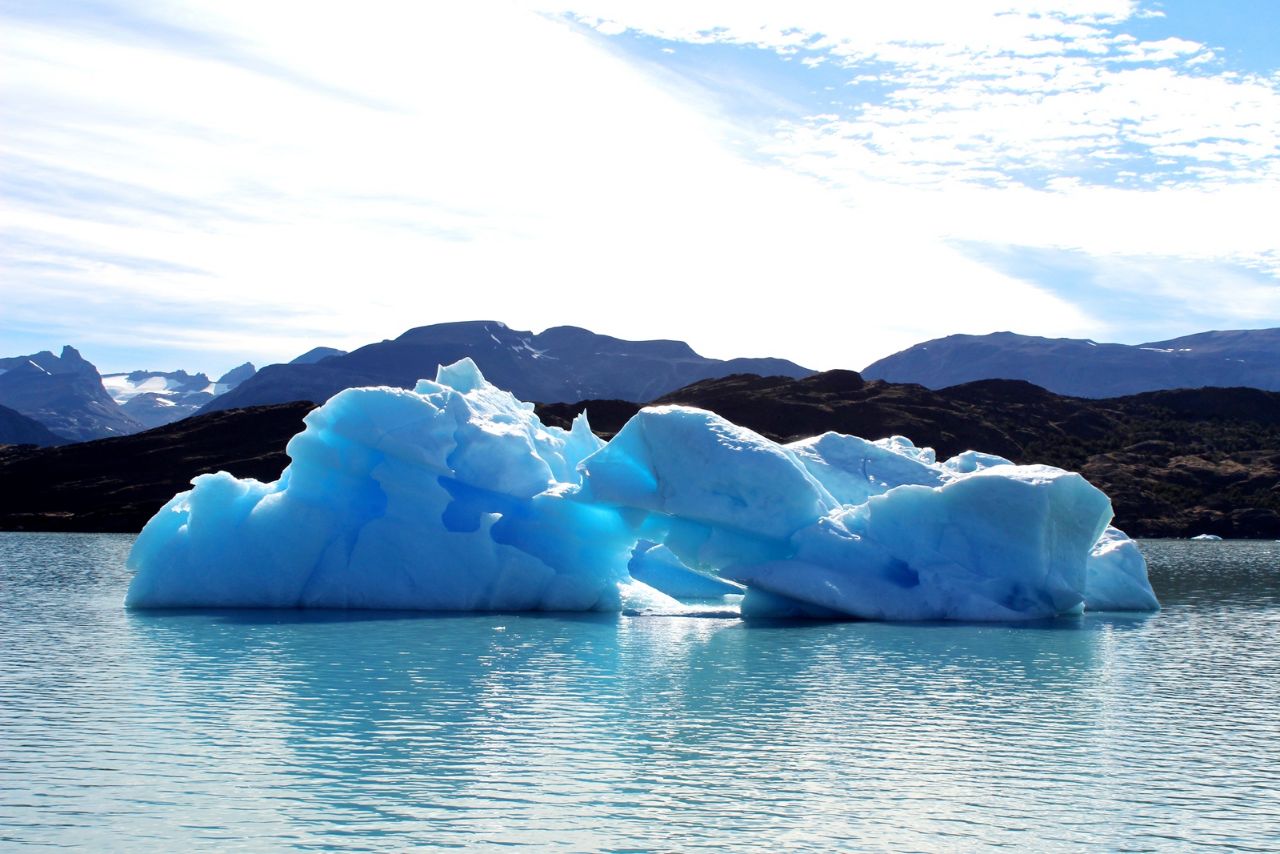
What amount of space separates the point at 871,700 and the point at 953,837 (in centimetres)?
535

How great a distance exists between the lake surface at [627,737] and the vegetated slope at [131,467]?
56.8 m

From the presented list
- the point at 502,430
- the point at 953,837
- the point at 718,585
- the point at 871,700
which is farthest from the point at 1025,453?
the point at 953,837

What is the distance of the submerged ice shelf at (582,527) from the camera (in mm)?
22078

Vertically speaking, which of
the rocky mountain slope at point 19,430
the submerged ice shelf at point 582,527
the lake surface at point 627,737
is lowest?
the lake surface at point 627,737

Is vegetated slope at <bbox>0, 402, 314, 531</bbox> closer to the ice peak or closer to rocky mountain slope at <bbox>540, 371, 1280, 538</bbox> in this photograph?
rocky mountain slope at <bbox>540, 371, 1280, 538</bbox>

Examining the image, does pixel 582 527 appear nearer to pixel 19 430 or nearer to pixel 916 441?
pixel 916 441

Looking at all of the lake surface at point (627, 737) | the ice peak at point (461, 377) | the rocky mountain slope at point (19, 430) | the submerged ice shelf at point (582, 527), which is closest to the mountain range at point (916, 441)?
the ice peak at point (461, 377)

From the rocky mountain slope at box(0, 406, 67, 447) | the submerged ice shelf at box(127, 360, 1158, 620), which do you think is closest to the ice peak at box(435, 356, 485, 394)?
the submerged ice shelf at box(127, 360, 1158, 620)

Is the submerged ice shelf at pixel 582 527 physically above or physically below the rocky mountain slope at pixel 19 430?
below

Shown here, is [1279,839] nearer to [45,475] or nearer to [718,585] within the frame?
[718,585]

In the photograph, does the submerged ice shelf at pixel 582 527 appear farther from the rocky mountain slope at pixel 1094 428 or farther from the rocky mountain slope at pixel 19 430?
the rocky mountain slope at pixel 19 430

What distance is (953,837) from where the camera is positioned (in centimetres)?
874

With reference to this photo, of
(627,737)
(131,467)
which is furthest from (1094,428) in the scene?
(627,737)

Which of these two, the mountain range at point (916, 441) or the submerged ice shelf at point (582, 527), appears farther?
the mountain range at point (916, 441)
